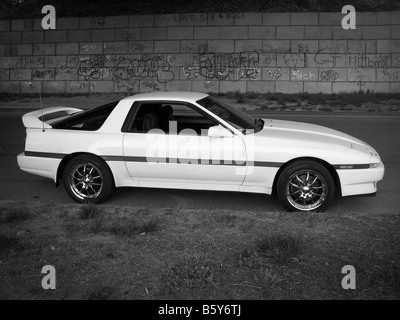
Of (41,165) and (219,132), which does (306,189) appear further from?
(41,165)

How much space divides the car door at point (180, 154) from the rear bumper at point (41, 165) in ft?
3.15

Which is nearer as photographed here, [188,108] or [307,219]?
[307,219]

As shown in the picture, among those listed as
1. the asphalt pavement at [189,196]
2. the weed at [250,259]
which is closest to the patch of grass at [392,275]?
the weed at [250,259]

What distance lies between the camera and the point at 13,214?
6035mm

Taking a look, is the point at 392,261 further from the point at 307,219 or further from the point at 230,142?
the point at 230,142

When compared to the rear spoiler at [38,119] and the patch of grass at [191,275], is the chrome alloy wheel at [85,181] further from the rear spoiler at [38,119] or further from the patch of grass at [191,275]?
the patch of grass at [191,275]

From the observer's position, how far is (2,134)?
43.4ft

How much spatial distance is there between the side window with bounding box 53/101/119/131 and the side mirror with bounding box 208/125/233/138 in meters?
1.32

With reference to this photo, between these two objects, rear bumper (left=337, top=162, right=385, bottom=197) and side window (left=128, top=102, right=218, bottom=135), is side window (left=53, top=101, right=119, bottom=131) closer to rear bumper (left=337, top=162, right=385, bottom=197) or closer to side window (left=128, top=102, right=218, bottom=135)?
side window (left=128, top=102, right=218, bottom=135)

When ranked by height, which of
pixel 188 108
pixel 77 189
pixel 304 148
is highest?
pixel 188 108

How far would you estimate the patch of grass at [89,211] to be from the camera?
6.08 meters

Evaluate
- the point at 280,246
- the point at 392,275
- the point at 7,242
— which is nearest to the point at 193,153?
the point at 280,246

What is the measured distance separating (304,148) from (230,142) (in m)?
0.84
